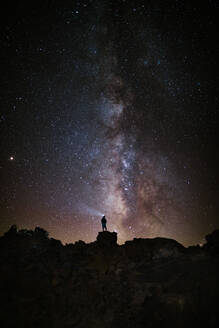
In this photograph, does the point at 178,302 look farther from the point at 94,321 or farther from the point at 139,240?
the point at 139,240

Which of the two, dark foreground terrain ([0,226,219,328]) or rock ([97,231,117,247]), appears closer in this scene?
dark foreground terrain ([0,226,219,328])

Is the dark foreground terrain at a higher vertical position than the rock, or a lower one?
lower

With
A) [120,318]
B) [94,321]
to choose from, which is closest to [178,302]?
[120,318]

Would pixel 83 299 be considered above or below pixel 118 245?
below

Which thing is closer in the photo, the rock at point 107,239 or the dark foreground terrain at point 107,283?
the dark foreground terrain at point 107,283

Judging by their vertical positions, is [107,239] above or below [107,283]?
above

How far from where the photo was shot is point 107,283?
15609 millimetres

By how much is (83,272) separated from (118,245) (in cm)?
449

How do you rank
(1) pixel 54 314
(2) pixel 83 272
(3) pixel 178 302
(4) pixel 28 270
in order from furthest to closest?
(2) pixel 83 272
(4) pixel 28 270
(1) pixel 54 314
(3) pixel 178 302

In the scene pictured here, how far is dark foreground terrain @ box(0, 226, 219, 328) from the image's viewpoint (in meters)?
12.0

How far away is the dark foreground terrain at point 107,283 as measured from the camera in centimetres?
1202

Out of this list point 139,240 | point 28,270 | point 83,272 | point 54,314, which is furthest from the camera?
point 139,240

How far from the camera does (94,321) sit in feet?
42.3

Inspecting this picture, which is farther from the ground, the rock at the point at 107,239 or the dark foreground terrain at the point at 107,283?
the rock at the point at 107,239
